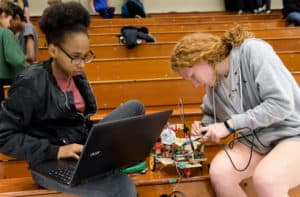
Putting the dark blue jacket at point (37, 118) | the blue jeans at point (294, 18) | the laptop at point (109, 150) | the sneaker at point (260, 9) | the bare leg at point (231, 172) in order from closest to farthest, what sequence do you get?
the laptop at point (109, 150) → the dark blue jacket at point (37, 118) → the bare leg at point (231, 172) → the blue jeans at point (294, 18) → the sneaker at point (260, 9)

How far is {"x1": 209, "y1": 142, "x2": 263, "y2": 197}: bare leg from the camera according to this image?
1.38 m

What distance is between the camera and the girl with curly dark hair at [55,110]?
1225 mm

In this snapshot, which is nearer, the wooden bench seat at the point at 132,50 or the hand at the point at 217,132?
the hand at the point at 217,132

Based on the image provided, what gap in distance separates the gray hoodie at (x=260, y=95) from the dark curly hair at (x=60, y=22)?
500 millimetres

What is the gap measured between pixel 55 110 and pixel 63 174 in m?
0.20

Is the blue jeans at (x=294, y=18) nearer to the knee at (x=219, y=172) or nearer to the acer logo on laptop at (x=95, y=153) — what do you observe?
the knee at (x=219, y=172)

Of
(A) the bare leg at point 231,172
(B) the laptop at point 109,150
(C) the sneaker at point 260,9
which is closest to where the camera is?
(B) the laptop at point 109,150

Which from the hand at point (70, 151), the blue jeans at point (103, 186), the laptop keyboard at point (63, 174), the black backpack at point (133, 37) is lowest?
the blue jeans at point (103, 186)

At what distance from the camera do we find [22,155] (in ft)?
4.02

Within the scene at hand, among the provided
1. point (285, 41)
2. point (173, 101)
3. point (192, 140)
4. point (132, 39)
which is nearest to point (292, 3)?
point (285, 41)

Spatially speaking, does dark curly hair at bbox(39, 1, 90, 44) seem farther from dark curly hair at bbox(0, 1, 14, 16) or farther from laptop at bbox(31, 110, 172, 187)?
dark curly hair at bbox(0, 1, 14, 16)

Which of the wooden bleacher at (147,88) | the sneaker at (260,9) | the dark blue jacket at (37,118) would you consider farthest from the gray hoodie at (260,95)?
the sneaker at (260,9)

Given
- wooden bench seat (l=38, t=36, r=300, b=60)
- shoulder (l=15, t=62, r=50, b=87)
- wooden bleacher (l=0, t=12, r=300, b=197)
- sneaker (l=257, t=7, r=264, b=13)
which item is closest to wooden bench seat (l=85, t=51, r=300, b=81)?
wooden bleacher (l=0, t=12, r=300, b=197)

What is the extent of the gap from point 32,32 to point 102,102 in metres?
0.80
